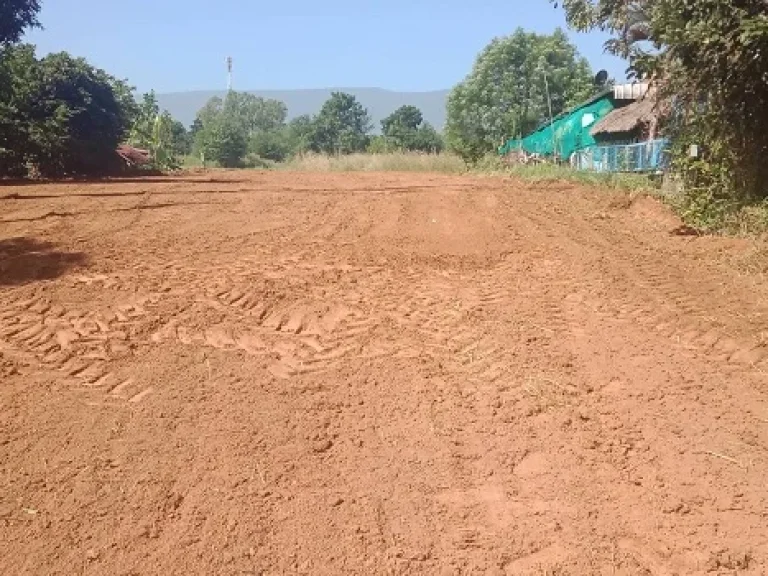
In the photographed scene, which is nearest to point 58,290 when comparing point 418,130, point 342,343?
point 342,343

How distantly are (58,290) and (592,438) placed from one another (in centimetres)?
439

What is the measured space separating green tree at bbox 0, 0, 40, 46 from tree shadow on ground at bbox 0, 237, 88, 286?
1004cm

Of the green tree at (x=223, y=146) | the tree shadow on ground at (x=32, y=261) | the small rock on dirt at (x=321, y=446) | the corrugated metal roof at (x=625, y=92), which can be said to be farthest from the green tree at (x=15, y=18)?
the green tree at (x=223, y=146)

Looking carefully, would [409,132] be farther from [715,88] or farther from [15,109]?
[715,88]

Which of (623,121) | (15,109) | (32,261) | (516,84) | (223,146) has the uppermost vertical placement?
(516,84)

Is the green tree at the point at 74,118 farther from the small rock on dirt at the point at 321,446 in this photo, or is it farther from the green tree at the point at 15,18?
the small rock on dirt at the point at 321,446

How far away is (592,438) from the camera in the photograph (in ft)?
12.8

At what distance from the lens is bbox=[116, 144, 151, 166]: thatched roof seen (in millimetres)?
22055

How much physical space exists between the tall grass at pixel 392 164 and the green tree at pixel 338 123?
19.8 meters

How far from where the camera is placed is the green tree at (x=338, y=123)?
164 feet

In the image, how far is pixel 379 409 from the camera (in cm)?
425

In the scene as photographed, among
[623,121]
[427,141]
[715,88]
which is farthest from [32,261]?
[427,141]

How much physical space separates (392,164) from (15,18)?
1336 centimetres

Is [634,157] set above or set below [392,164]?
above
